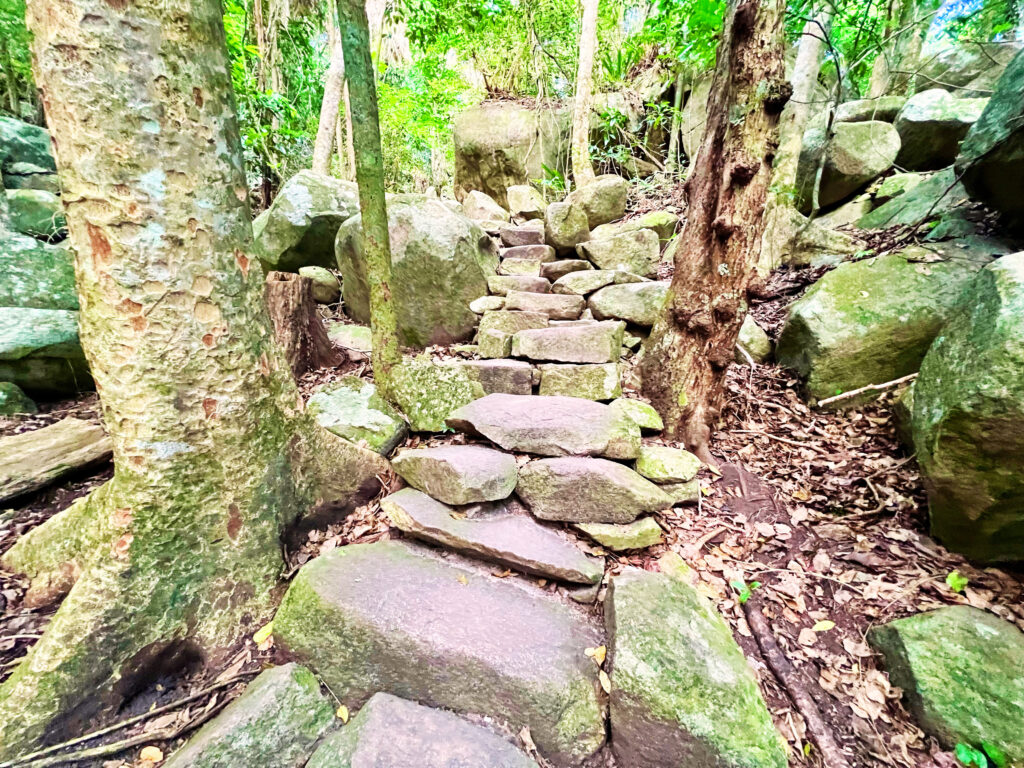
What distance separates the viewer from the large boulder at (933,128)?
5.19 meters

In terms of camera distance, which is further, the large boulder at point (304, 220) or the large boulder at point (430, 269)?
the large boulder at point (304, 220)

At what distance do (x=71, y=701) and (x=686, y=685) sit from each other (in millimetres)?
2296

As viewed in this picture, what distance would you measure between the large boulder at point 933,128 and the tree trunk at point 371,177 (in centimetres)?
687

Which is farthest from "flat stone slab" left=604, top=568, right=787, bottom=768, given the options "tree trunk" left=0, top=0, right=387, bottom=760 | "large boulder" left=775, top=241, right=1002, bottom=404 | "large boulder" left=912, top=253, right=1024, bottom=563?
"large boulder" left=775, top=241, right=1002, bottom=404

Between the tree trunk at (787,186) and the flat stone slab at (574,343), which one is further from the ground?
the tree trunk at (787,186)

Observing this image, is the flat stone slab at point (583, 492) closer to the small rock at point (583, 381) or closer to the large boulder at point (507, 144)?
the small rock at point (583, 381)

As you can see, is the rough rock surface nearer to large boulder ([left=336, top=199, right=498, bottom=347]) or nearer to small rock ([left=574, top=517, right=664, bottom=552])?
small rock ([left=574, top=517, right=664, bottom=552])

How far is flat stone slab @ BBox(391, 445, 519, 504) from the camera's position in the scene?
228cm

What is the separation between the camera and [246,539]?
197 centimetres

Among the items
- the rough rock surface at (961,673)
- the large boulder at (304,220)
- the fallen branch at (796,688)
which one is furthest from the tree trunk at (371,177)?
the rough rock surface at (961,673)

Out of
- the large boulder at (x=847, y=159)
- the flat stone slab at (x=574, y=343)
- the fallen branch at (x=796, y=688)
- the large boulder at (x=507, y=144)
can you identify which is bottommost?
the fallen branch at (x=796, y=688)

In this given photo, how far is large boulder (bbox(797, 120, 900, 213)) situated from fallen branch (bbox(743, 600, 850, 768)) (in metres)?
6.02

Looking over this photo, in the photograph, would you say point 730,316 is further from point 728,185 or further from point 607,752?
point 607,752

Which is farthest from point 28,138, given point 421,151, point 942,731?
point 942,731
